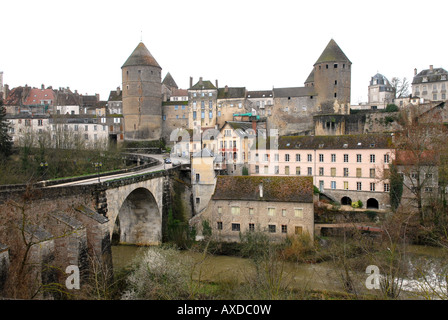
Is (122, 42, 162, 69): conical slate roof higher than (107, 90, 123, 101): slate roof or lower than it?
higher

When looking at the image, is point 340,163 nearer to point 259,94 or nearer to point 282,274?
point 282,274

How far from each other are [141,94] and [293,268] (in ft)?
110

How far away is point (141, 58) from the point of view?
45.2m

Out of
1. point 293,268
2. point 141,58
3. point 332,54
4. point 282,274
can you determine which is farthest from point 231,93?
point 282,274

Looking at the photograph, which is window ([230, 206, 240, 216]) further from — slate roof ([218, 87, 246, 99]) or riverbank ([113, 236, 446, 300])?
slate roof ([218, 87, 246, 99])

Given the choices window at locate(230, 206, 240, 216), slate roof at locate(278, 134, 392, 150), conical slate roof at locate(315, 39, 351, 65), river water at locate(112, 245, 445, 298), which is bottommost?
river water at locate(112, 245, 445, 298)

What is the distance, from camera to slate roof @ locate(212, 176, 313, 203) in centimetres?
2231

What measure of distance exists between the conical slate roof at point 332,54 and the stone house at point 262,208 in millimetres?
23487

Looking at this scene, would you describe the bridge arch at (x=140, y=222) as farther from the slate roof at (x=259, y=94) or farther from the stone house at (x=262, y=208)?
the slate roof at (x=259, y=94)

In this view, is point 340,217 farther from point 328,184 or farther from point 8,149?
point 8,149

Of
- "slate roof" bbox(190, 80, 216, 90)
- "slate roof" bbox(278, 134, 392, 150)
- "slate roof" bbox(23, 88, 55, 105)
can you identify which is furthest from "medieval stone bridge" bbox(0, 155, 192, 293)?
"slate roof" bbox(23, 88, 55, 105)

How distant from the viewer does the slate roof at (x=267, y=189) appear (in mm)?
22312
